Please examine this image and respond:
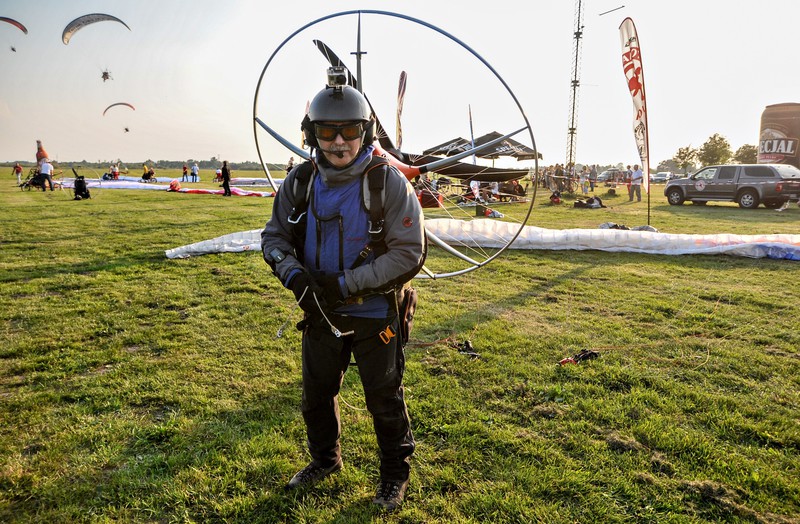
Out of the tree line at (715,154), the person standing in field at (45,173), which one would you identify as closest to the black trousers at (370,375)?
the person standing in field at (45,173)

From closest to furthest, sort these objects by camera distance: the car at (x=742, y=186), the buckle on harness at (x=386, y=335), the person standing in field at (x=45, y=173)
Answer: the buckle on harness at (x=386, y=335)
the car at (x=742, y=186)
the person standing in field at (x=45, y=173)

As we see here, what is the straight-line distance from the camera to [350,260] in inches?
102

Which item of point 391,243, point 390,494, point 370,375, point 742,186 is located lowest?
point 390,494

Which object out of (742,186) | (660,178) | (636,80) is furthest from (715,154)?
(636,80)

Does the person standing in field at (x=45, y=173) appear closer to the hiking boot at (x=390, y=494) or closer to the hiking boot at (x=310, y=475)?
the hiking boot at (x=310, y=475)

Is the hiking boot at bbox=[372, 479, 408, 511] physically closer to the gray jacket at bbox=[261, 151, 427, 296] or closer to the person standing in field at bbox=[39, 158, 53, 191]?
the gray jacket at bbox=[261, 151, 427, 296]

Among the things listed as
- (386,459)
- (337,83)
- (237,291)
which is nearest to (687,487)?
(386,459)

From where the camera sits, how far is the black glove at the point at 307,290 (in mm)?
2494

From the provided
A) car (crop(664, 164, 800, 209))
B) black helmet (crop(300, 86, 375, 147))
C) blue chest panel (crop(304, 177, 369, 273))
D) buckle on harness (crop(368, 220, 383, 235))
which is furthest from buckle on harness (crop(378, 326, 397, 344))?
car (crop(664, 164, 800, 209))

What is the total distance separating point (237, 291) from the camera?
22.9ft

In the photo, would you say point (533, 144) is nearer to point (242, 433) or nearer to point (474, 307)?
point (474, 307)

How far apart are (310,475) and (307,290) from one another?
1274mm

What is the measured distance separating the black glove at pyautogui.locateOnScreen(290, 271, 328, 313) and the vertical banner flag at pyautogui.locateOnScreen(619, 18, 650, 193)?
1032cm

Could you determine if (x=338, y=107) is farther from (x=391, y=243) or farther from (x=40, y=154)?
(x=40, y=154)
